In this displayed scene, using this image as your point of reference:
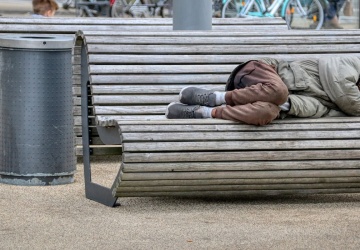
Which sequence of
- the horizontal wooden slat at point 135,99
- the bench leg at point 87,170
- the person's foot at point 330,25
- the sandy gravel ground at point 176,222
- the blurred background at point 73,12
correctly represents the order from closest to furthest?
the sandy gravel ground at point 176,222
the bench leg at point 87,170
the horizontal wooden slat at point 135,99
the blurred background at point 73,12
the person's foot at point 330,25

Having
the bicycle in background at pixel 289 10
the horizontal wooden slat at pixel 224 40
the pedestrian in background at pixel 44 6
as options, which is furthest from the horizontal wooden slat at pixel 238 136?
the bicycle in background at pixel 289 10

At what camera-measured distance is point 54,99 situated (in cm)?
734

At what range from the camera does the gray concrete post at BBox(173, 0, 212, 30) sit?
818 cm

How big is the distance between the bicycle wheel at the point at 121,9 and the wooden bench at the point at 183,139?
469 inches

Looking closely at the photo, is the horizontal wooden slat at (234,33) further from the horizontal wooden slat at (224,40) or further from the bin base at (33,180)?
the bin base at (33,180)

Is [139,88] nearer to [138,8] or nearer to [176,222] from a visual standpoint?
[176,222]

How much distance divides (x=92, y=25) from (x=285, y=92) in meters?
2.82

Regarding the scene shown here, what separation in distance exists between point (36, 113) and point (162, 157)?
1.46m

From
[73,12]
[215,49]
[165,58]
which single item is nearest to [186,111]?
[165,58]

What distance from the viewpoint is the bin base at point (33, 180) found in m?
7.27

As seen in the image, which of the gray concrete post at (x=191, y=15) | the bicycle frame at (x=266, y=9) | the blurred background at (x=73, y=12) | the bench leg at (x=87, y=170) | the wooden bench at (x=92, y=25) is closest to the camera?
the bench leg at (x=87, y=170)

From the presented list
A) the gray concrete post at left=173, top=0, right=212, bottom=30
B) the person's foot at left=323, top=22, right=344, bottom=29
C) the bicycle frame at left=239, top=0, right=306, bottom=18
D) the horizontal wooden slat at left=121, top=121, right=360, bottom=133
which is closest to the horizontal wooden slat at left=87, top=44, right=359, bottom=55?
the gray concrete post at left=173, top=0, right=212, bottom=30

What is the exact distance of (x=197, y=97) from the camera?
6.56 m

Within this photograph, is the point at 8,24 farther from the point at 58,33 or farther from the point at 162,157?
the point at 162,157
